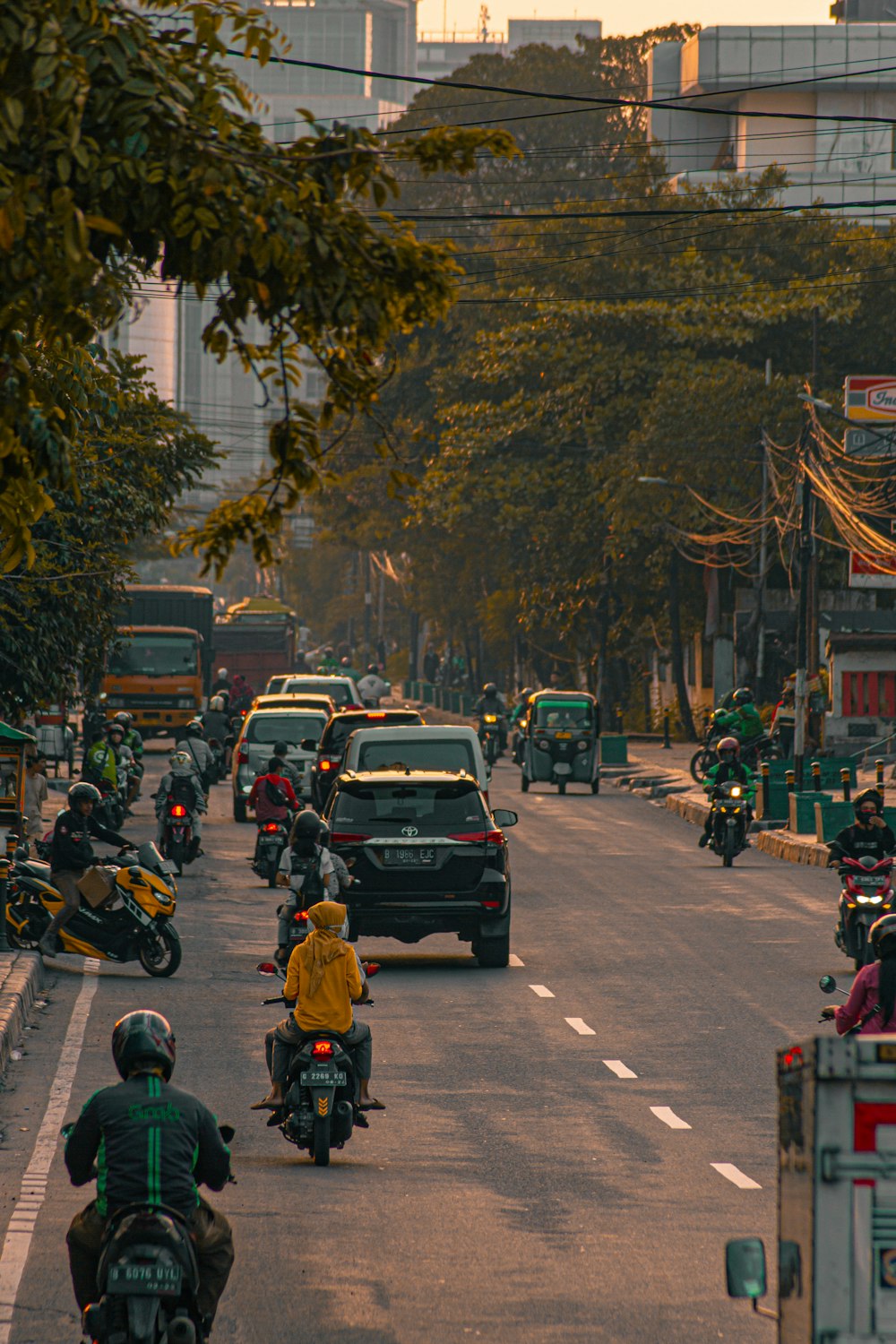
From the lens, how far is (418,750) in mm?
22656

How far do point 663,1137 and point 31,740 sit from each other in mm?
13413

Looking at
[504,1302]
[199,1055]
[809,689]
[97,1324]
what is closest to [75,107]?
[97,1324]

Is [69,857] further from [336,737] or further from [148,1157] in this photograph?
[336,737]

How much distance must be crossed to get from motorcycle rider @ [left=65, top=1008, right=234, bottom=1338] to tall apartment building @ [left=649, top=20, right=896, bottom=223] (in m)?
82.9

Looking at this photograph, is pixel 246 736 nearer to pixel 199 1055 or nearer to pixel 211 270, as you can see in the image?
pixel 199 1055

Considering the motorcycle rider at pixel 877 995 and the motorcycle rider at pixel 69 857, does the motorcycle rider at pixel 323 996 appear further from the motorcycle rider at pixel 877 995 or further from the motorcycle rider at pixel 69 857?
the motorcycle rider at pixel 69 857

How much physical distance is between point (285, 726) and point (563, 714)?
8719mm

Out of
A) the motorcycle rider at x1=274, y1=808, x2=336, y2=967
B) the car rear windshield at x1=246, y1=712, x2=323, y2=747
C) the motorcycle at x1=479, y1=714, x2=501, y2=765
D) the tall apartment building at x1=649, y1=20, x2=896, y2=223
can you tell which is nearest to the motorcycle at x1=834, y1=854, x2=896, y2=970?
the motorcycle rider at x1=274, y1=808, x2=336, y2=967

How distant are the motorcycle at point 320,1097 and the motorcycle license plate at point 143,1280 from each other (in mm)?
4743

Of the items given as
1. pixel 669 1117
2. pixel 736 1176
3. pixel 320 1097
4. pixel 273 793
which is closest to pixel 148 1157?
pixel 320 1097

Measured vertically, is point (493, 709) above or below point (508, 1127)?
below

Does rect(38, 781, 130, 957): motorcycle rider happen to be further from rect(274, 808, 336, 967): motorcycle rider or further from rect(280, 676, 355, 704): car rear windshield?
rect(280, 676, 355, 704): car rear windshield

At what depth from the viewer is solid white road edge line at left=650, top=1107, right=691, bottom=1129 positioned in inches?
479

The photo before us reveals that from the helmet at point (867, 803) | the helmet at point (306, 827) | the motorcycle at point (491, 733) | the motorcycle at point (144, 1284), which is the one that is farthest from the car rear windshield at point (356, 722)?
the motorcycle at point (144, 1284)
